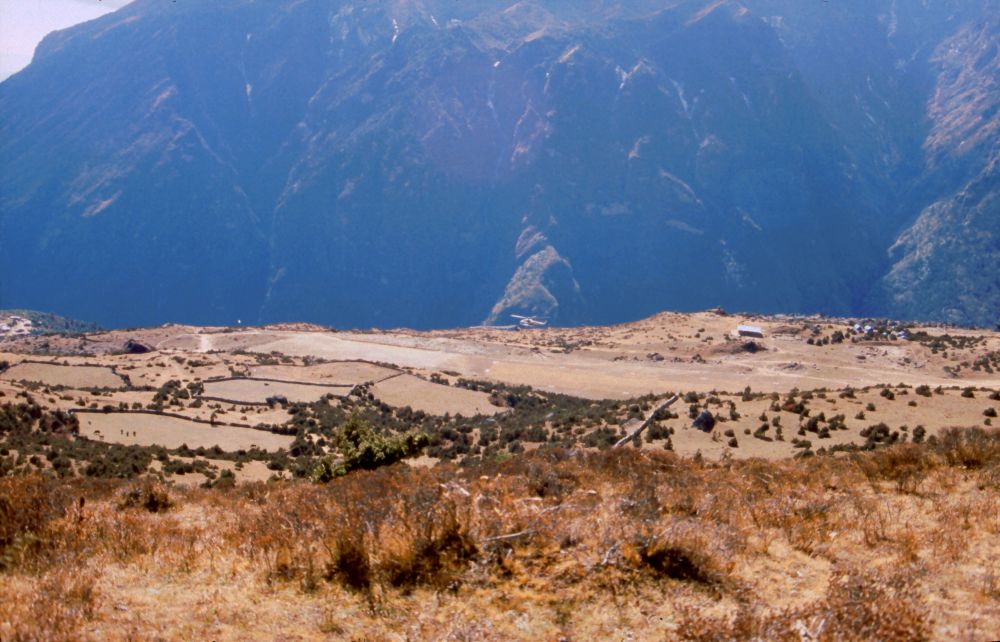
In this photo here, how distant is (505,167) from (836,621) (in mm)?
162683

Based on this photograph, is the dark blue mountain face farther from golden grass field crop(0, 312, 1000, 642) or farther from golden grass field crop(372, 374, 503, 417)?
golden grass field crop(0, 312, 1000, 642)

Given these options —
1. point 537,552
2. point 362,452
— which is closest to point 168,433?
point 362,452

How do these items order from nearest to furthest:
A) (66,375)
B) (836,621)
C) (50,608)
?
(836,621) → (50,608) → (66,375)

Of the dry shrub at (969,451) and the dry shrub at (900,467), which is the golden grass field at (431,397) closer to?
the dry shrub at (969,451)

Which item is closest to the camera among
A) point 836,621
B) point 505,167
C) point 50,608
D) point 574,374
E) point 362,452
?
point 836,621

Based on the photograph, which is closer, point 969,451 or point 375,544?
point 375,544

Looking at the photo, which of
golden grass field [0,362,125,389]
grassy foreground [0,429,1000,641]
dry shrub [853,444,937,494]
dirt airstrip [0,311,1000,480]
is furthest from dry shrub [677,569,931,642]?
golden grass field [0,362,125,389]

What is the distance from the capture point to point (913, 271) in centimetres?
12262

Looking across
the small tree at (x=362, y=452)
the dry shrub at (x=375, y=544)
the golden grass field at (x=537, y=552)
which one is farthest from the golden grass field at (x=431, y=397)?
the dry shrub at (x=375, y=544)

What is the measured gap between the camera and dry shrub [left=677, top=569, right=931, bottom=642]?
3900mm

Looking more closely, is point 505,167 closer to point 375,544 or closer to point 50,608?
point 375,544

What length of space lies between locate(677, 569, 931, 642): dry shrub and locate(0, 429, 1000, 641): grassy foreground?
0.01 metres

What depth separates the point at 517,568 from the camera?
509cm

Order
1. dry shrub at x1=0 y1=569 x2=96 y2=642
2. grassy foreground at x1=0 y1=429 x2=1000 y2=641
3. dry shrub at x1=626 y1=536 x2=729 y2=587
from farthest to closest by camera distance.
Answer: dry shrub at x1=626 y1=536 x2=729 y2=587, grassy foreground at x1=0 y1=429 x2=1000 y2=641, dry shrub at x1=0 y1=569 x2=96 y2=642
